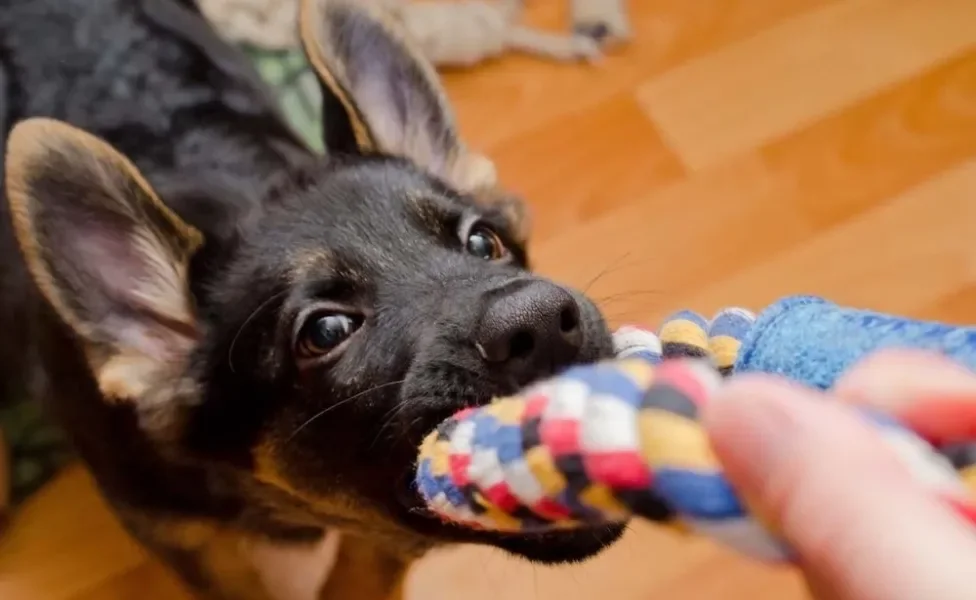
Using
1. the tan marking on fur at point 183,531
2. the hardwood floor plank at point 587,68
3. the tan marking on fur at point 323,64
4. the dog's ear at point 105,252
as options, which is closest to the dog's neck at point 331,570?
the tan marking on fur at point 183,531

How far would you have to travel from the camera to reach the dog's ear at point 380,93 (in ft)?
4.95

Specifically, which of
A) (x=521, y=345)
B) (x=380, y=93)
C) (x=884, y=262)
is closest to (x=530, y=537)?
(x=521, y=345)

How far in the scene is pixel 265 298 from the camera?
1.35 metres

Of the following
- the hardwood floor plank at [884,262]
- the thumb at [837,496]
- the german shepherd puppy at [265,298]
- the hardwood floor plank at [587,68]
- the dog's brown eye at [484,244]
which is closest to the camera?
the thumb at [837,496]

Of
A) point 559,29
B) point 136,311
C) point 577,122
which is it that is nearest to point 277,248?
point 136,311

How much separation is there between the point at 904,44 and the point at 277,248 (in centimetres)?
190

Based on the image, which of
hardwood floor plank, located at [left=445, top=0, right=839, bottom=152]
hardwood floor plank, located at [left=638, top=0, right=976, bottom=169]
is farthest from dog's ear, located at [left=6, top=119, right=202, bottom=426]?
hardwood floor plank, located at [left=638, top=0, right=976, bottom=169]

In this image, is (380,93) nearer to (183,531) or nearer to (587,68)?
(183,531)

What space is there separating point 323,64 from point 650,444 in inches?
40.9

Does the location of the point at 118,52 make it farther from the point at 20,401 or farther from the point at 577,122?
the point at 577,122

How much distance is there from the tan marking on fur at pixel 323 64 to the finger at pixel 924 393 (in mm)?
1076

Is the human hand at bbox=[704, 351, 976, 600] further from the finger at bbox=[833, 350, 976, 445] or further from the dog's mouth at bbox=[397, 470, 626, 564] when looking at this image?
the dog's mouth at bbox=[397, 470, 626, 564]

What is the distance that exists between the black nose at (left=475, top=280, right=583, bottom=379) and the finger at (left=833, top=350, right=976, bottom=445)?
46cm

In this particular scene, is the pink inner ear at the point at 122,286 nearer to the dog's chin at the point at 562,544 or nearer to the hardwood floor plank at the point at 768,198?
the dog's chin at the point at 562,544
